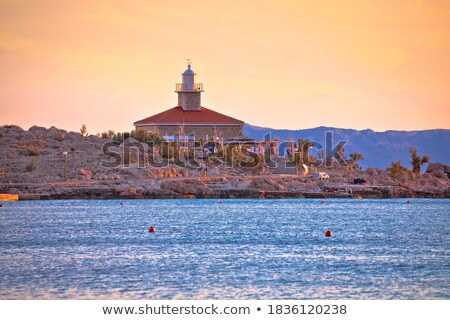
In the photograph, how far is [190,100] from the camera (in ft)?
416

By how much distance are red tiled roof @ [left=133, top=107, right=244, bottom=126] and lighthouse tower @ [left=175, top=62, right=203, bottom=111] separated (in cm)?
85

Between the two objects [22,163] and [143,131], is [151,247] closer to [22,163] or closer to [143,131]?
[22,163]

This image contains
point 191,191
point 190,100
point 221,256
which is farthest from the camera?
point 190,100

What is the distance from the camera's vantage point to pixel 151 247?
44219 mm

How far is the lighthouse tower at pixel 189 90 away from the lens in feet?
415

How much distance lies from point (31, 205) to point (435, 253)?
1744 inches

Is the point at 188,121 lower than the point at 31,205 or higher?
higher

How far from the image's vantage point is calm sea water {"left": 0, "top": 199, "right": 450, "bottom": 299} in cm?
3166

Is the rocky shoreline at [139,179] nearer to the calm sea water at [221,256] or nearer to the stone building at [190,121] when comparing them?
the stone building at [190,121]

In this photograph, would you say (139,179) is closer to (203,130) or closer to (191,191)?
(191,191)

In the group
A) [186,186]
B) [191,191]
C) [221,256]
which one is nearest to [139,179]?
[186,186]

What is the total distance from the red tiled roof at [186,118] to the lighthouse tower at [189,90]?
2.80ft

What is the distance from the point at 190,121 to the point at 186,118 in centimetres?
67
